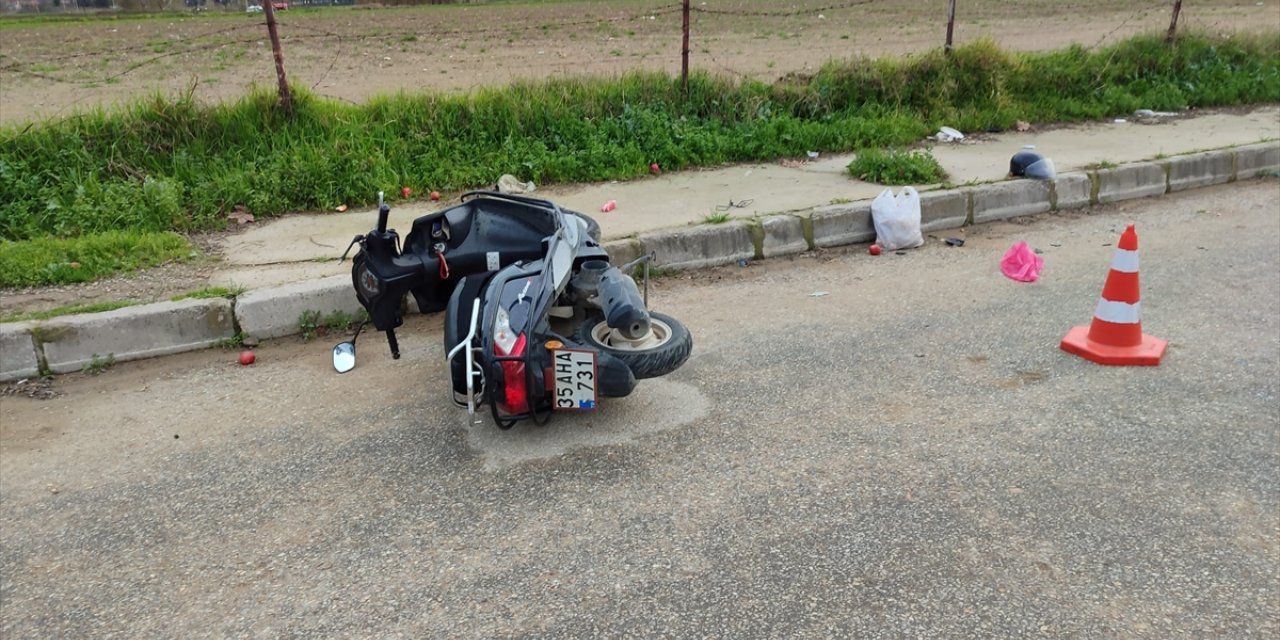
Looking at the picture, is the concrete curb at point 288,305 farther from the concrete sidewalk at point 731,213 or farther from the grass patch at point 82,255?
the grass patch at point 82,255

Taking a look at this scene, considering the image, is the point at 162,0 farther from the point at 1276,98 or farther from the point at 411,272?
the point at 1276,98

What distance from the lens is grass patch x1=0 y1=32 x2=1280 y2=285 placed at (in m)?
6.39

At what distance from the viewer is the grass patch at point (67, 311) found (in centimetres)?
479

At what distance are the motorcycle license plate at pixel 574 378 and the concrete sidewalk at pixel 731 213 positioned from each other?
2.17 metres

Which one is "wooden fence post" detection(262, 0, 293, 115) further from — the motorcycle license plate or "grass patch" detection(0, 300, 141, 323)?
the motorcycle license plate

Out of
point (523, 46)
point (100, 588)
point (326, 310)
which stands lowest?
point (100, 588)

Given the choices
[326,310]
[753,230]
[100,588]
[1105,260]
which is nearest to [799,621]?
[100,588]

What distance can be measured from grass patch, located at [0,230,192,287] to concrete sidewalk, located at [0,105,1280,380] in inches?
15.4

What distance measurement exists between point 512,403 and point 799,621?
143 cm

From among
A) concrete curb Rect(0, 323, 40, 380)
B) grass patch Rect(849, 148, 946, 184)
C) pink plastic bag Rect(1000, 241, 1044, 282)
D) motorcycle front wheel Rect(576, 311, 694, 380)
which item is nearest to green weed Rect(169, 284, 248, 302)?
concrete curb Rect(0, 323, 40, 380)

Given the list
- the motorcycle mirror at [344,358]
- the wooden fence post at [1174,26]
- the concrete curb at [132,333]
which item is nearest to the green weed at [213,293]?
the concrete curb at [132,333]

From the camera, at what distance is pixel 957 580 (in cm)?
289

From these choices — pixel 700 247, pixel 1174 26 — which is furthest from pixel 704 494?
pixel 1174 26

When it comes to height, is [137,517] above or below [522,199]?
below
